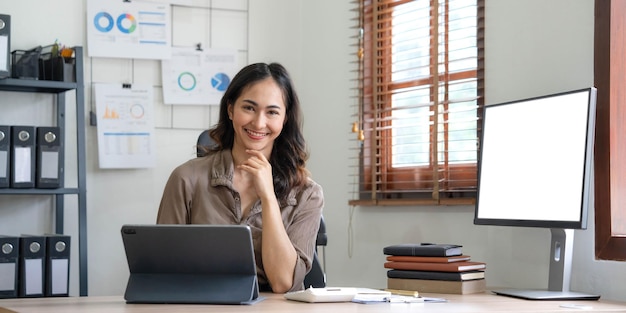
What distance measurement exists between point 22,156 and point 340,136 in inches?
55.5

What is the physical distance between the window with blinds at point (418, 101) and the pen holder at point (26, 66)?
1.38m

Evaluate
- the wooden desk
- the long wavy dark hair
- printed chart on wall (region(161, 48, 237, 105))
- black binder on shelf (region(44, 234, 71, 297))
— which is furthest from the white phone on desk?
printed chart on wall (region(161, 48, 237, 105))

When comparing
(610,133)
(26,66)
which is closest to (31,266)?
(26,66)

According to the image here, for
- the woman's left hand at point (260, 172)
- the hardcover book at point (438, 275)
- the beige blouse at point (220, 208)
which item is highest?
the woman's left hand at point (260, 172)

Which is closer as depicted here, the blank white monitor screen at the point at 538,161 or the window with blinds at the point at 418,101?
the blank white monitor screen at the point at 538,161

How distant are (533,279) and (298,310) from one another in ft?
4.76

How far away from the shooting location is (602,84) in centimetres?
273

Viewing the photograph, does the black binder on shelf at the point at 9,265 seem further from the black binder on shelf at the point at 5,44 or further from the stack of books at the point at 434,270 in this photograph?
the stack of books at the point at 434,270

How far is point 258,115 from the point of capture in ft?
→ 8.10

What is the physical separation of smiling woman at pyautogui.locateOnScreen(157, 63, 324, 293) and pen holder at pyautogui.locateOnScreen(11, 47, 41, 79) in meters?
1.33

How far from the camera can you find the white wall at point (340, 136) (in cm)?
296

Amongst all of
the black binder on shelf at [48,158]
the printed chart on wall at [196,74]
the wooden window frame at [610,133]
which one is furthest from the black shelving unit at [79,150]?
the wooden window frame at [610,133]

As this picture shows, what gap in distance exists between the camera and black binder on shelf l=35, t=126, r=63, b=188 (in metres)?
3.54

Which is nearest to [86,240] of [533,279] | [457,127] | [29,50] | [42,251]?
[42,251]
